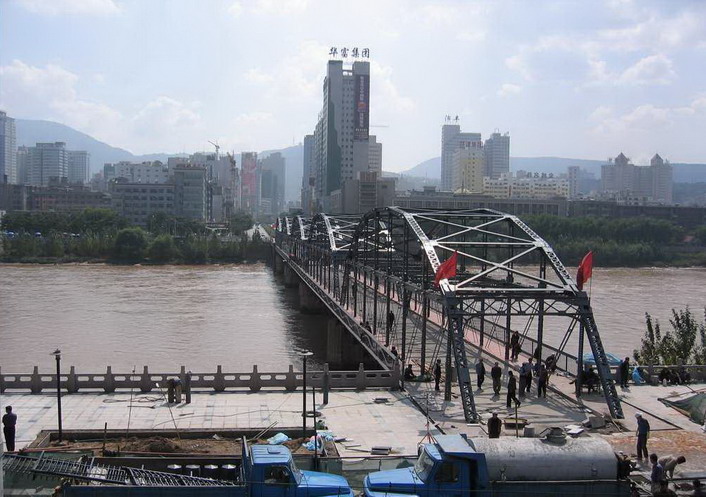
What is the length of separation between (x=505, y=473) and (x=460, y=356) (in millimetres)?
9998

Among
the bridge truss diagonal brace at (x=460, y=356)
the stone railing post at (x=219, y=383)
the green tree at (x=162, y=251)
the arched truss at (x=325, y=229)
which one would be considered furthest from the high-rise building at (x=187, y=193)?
the bridge truss diagonal brace at (x=460, y=356)

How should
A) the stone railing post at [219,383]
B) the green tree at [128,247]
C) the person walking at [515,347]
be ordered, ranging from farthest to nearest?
the green tree at [128,247], the person walking at [515,347], the stone railing post at [219,383]

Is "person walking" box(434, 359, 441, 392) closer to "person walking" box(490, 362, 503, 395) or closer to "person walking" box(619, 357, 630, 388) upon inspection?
"person walking" box(490, 362, 503, 395)

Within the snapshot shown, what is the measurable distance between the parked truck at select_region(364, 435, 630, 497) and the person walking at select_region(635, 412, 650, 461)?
4.26m

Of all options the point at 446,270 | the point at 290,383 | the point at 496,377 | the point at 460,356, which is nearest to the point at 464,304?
the point at 446,270

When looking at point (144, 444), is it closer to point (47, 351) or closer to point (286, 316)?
point (47, 351)

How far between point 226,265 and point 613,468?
113586 mm

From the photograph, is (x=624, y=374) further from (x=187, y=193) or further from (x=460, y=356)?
(x=187, y=193)

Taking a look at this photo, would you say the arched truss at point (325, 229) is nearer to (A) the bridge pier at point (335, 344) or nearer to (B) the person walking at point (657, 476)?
(A) the bridge pier at point (335, 344)

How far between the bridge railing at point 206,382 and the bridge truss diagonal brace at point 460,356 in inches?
152

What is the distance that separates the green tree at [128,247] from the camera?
4793 inches

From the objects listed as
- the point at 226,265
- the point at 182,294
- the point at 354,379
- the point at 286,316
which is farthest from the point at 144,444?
the point at 226,265

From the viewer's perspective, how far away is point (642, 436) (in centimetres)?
1869

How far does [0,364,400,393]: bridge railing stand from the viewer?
85.4 feet
